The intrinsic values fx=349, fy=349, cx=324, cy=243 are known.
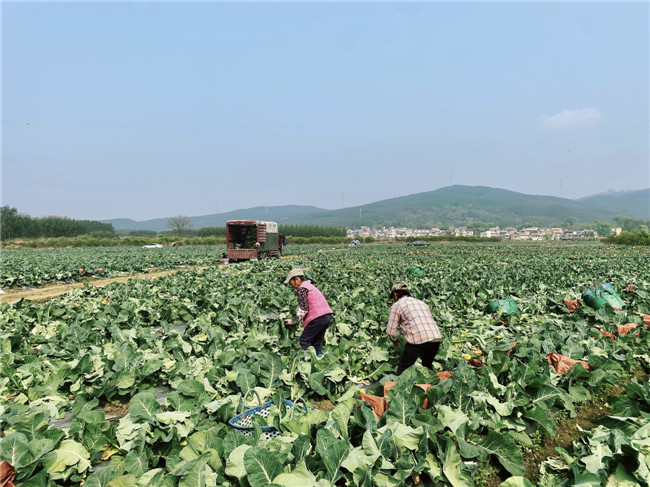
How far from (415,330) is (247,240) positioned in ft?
76.1

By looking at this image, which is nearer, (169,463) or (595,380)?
(169,463)

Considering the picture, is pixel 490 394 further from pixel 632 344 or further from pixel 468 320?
pixel 468 320

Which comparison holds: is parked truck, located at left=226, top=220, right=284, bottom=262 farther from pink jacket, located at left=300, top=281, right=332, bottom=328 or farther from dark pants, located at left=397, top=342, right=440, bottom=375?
dark pants, located at left=397, top=342, right=440, bottom=375

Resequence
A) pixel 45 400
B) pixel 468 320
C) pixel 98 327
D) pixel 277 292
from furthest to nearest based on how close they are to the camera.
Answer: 1. pixel 277 292
2. pixel 468 320
3. pixel 98 327
4. pixel 45 400

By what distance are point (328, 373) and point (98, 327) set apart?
5131 mm

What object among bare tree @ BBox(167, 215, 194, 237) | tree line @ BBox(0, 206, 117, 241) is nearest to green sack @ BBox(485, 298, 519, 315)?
tree line @ BBox(0, 206, 117, 241)

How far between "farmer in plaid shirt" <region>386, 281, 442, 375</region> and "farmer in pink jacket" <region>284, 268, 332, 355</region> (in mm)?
1171

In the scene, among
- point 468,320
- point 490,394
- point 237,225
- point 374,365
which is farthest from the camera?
point 237,225

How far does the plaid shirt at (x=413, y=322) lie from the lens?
189 inches

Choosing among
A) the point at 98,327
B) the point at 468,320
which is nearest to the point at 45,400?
the point at 98,327

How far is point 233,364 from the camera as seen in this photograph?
4836 mm

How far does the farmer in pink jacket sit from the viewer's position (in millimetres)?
5840

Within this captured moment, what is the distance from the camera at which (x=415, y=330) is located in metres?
4.82

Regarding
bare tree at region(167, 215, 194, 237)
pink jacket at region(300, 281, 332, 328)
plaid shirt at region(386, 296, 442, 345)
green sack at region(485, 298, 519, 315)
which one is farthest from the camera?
bare tree at region(167, 215, 194, 237)
